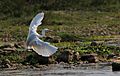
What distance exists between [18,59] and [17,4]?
27.4 meters

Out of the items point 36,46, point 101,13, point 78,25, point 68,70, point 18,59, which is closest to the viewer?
point 36,46

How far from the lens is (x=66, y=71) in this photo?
1071 inches

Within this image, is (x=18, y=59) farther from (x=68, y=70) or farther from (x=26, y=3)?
(x=26, y=3)

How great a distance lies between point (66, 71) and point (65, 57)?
2.11 meters

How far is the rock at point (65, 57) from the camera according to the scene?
29.0 metres

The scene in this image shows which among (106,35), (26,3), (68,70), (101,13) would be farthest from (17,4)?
(68,70)

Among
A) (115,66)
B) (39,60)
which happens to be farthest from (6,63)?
(115,66)

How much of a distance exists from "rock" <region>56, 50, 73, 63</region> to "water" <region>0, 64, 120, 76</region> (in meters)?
0.62

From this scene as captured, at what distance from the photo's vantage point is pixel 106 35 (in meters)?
43.2

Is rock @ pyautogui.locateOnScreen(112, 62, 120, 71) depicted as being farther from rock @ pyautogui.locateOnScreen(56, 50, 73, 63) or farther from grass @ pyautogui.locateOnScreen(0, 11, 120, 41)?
grass @ pyautogui.locateOnScreen(0, 11, 120, 41)

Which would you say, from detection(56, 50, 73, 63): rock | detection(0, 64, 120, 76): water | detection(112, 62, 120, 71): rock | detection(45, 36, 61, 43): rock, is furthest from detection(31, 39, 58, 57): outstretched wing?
detection(45, 36, 61, 43): rock

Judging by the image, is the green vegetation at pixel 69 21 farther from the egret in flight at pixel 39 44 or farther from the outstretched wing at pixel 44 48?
the outstretched wing at pixel 44 48

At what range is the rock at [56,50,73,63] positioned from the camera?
29.0 m

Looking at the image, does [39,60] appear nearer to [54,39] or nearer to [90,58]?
[90,58]
